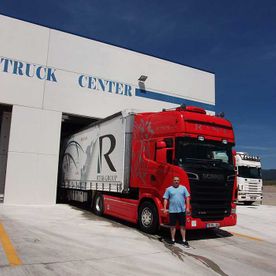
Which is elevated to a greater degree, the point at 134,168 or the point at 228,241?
the point at 134,168

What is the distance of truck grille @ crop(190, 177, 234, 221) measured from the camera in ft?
31.3

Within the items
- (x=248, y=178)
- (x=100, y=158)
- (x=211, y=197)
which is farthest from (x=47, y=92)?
(x=248, y=178)

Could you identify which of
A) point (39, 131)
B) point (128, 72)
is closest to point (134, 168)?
point (39, 131)

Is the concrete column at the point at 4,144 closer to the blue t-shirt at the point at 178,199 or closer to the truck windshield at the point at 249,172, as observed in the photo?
the blue t-shirt at the point at 178,199

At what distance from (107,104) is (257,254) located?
A: 13411mm

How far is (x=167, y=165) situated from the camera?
9.84 metres

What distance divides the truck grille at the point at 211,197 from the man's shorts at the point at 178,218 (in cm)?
43

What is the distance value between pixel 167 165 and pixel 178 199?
1.10m

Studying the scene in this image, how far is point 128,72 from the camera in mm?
21078

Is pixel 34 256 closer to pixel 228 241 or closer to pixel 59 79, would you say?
pixel 228 241

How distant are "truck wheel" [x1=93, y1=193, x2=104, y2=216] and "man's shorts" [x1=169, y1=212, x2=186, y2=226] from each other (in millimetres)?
5109

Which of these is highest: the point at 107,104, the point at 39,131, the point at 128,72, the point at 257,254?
the point at 128,72

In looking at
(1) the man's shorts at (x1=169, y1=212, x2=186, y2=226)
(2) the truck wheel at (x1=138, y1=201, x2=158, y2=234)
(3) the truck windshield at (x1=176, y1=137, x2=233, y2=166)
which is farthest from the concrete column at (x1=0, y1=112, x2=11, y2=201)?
(1) the man's shorts at (x1=169, y1=212, x2=186, y2=226)

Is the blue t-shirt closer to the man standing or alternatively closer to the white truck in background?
the man standing
